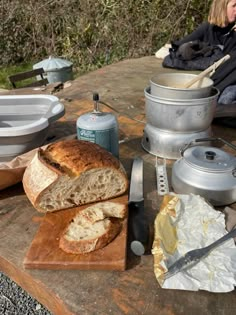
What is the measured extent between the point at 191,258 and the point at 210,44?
2.38 metres

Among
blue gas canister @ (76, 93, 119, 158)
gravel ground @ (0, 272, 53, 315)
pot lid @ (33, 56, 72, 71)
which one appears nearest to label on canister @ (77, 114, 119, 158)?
blue gas canister @ (76, 93, 119, 158)

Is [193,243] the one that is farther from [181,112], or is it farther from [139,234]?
[181,112]

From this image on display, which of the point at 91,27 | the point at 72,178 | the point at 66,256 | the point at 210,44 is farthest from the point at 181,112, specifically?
the point at 91,27

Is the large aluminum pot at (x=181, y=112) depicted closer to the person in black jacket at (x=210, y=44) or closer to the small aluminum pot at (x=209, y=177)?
the small aluminum pot at (x=209, y=177)

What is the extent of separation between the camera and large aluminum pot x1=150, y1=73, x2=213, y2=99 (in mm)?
1034

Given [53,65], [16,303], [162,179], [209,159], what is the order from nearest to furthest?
[209,159] < [162,179] < [16,303] < [53,65]

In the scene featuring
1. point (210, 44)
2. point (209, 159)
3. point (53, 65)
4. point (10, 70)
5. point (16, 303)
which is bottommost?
point (16, 303)

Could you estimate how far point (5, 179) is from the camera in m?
0.95

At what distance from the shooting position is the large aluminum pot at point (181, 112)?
1.05 meters

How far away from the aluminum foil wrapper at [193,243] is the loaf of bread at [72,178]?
0.56 feet

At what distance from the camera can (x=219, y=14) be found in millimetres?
2664

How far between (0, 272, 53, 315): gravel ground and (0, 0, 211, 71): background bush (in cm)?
391

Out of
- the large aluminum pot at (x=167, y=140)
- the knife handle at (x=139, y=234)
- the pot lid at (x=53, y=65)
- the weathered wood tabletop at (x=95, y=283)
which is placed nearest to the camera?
the weathered wood tabletop at (x=95, y=283)

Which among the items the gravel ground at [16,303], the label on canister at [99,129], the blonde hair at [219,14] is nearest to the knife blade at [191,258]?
the label on canister at [99,129]
